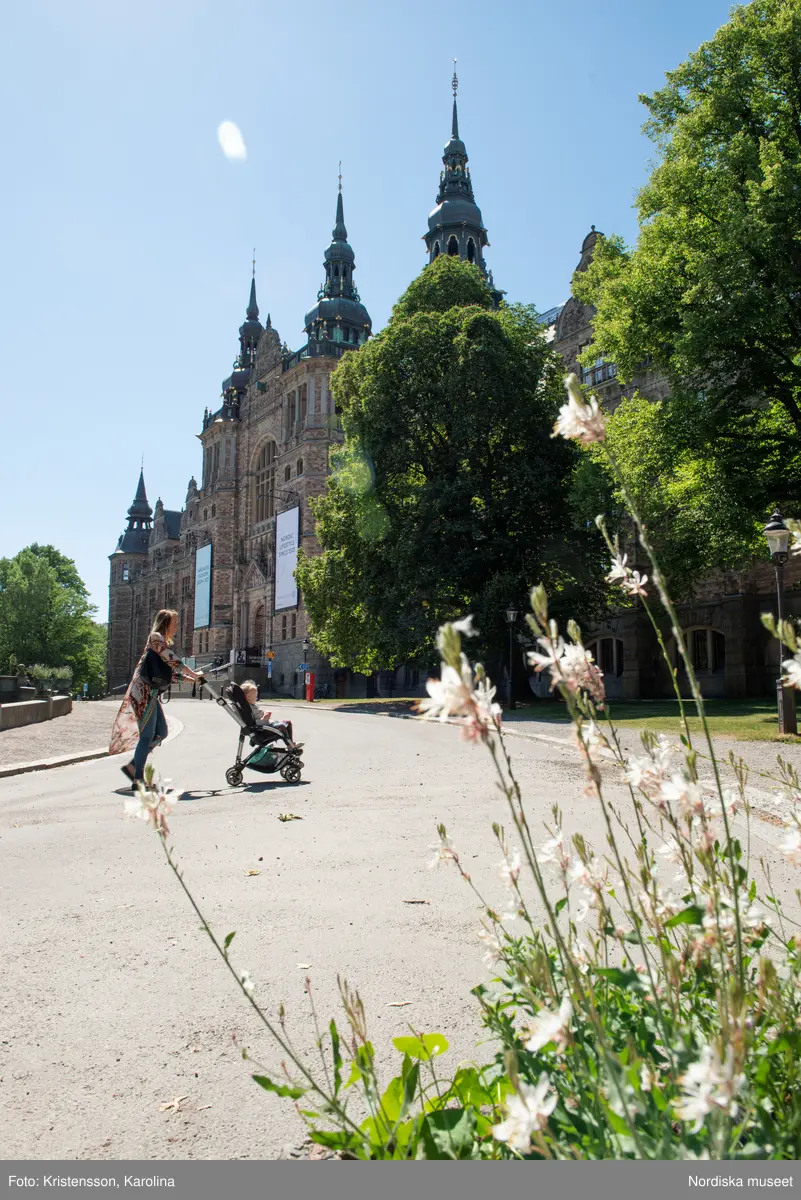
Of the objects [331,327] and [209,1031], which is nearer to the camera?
[209,1031]

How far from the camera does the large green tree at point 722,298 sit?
18312mm

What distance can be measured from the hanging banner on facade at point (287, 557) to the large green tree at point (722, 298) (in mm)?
36267

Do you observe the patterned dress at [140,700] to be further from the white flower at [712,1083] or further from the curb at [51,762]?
the white flower at [712,1083]

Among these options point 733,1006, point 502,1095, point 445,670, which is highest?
point 445,670

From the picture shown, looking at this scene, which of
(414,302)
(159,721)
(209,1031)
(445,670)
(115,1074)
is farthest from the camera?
(414,302)

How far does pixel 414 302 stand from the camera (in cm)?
3262

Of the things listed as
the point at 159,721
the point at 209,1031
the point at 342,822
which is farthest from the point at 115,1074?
the point at 159,721

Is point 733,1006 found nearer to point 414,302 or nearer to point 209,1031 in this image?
point 209,1031

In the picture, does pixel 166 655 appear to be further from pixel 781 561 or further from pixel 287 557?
pixel 287 557

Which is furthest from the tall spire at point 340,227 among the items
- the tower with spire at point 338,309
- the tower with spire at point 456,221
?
the tower with spire at point 456,221

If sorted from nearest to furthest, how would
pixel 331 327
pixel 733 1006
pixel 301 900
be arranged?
1. pixel 733 1006
2. pixel 301 900
3. pixel 331 327

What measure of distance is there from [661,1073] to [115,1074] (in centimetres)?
180

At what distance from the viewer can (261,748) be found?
33.5 feet

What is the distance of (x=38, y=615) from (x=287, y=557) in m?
24.4
